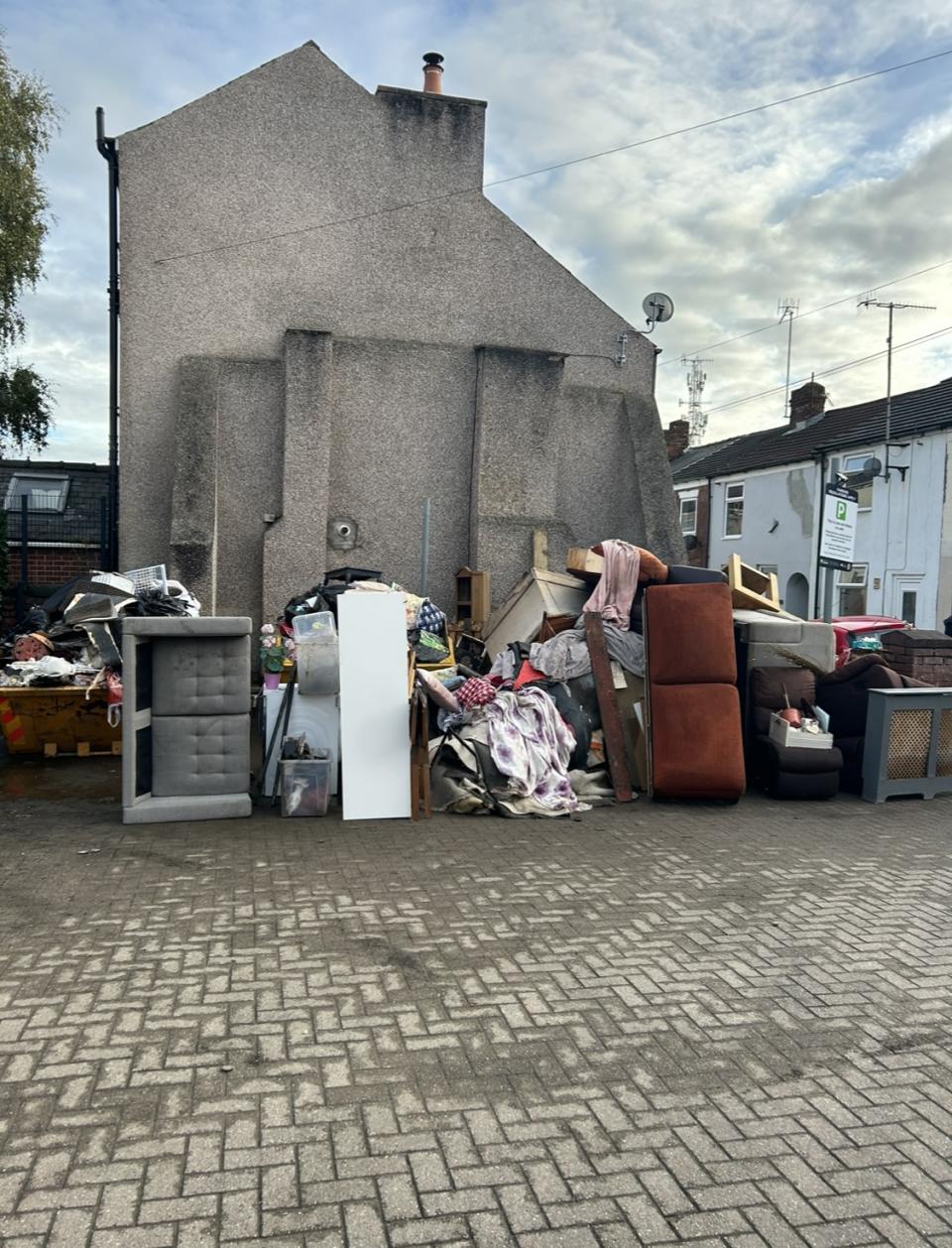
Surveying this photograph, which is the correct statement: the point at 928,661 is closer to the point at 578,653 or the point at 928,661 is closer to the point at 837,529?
the point at 837,529

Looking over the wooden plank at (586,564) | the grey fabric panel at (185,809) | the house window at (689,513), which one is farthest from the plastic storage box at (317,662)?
the house window at (689,513)

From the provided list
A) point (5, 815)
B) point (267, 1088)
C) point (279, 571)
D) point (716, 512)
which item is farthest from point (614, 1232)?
point (716, 512)

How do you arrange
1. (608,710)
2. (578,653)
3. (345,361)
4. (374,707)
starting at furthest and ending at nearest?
(345,361) < (578,653) < (608,710) < (374,707)

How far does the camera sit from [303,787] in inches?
249

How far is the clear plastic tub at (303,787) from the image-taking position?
6320 millimetres

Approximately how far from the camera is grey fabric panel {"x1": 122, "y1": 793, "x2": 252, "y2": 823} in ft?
19.9

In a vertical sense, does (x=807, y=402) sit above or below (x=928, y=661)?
above

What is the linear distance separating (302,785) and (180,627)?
141 centimetres

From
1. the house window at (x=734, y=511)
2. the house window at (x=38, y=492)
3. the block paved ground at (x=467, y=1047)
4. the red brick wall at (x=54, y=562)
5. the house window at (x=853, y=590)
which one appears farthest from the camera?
the house window at (x=734, y=511)

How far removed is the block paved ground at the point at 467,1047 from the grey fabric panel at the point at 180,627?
1419 millimetres

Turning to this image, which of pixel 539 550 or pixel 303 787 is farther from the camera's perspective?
pixel 539 550

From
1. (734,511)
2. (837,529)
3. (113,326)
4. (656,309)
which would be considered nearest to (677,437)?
(734,511)

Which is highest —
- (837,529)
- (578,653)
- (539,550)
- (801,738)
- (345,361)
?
(345,361)

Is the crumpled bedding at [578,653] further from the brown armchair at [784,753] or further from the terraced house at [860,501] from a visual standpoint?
the terraced house at [860,501]
